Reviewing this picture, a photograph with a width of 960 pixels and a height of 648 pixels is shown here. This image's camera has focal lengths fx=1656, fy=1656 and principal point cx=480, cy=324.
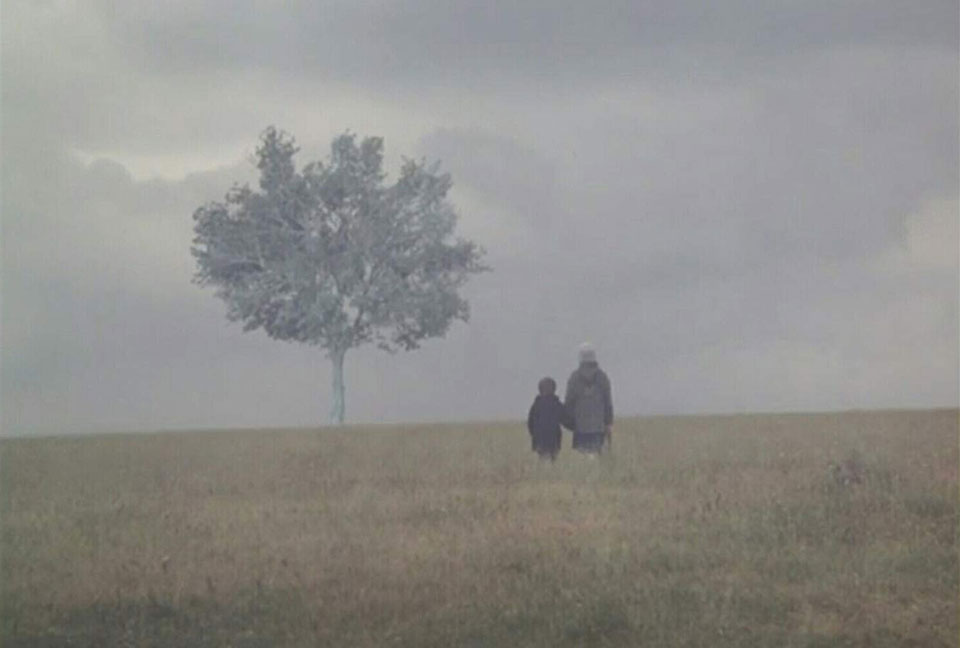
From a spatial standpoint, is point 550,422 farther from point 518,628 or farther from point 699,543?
point 518,628

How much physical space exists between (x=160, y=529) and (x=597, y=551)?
3512mm

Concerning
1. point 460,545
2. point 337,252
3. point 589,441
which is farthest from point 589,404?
point 337,252

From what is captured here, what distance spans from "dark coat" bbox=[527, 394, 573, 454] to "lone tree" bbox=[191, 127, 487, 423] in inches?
46.3

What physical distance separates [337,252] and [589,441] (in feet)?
19.9

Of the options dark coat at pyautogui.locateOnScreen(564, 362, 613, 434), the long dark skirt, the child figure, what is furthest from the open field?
the long dark skirt

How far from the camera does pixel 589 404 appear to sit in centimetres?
1630

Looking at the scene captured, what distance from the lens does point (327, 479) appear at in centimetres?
A: 1530

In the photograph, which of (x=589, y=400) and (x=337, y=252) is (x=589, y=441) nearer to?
(x=589, y=400)

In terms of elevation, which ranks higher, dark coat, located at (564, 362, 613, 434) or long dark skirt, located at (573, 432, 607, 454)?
dark coat, located at (564, 362, 613, 434)

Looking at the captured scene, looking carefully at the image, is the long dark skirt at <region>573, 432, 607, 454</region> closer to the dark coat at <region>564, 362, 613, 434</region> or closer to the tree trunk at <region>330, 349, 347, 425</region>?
the dark coat at <region>564, 362, 613, 434</region>

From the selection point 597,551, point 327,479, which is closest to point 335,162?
point 327,479

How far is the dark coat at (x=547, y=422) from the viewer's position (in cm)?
1582

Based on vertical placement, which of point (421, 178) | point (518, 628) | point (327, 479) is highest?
point (421, 178)

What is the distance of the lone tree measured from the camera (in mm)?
15656
